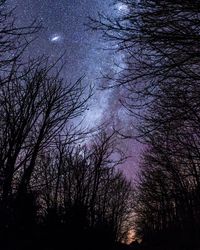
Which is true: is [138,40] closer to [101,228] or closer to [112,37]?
[112,37]

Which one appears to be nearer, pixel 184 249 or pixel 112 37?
pixel 112 37

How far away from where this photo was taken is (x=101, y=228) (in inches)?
560

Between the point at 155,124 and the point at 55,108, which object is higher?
the point at 55,108

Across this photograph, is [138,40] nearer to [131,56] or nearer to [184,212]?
[131,56]

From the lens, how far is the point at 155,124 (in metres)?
5.99

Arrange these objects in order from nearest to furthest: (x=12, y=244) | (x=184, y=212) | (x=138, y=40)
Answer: (x=138, y=40)
(x=12, y=244)
(x=184, y=212)

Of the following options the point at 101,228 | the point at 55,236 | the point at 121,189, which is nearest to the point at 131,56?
the point at 55,236

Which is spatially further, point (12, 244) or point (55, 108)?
point (55, 108)

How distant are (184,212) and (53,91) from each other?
20.1 meters

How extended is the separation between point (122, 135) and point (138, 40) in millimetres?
1602

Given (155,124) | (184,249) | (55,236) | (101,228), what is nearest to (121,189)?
(184,249)

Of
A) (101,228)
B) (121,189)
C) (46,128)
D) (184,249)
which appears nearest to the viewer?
(46,128)

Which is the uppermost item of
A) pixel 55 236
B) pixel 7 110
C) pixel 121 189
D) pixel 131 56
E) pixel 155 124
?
pixel 121 189

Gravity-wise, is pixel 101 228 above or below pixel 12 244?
above
